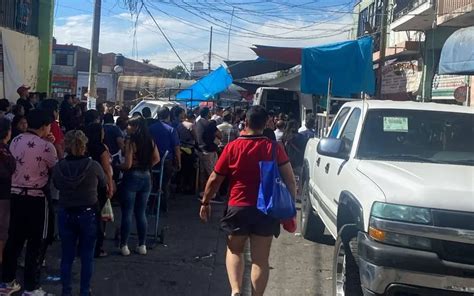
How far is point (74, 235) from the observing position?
517 centimetres

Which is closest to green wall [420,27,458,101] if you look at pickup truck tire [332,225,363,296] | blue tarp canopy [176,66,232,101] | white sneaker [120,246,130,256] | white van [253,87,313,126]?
white van [253,87,313,126]

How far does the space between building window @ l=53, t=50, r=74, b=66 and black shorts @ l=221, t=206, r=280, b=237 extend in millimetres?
54607

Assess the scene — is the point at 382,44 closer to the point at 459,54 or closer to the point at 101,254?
the point at 459,54

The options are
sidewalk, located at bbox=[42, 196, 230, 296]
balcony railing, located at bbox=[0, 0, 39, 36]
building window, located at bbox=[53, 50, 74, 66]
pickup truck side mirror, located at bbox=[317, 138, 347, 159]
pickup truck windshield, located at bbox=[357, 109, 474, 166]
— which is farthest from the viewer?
building window, located at bbox=[53, 50, 74, 66]

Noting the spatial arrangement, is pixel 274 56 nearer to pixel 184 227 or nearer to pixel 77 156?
pixel 184 227

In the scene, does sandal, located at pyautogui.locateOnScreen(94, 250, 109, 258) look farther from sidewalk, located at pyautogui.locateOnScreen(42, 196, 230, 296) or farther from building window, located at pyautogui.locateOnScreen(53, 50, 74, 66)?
building window, located at pyautogui.locateOnScreen(53, 50, 74, 66)

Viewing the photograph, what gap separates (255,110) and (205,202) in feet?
2.93

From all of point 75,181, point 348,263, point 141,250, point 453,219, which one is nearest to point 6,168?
point 75,181

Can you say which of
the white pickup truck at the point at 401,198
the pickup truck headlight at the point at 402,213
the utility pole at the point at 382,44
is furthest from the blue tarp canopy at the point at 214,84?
the pickup truck headlight at the point at 402,213

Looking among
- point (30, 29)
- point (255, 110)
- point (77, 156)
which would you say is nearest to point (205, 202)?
point (255, 110)

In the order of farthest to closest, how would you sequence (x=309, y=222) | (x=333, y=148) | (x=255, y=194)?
(x=309, y=222) < (x=333, y=148) < (x=255, y=194)

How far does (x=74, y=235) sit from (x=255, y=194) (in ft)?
5.46

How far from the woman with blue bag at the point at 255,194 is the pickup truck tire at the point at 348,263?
519 mm

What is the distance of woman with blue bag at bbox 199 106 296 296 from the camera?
474 cm
